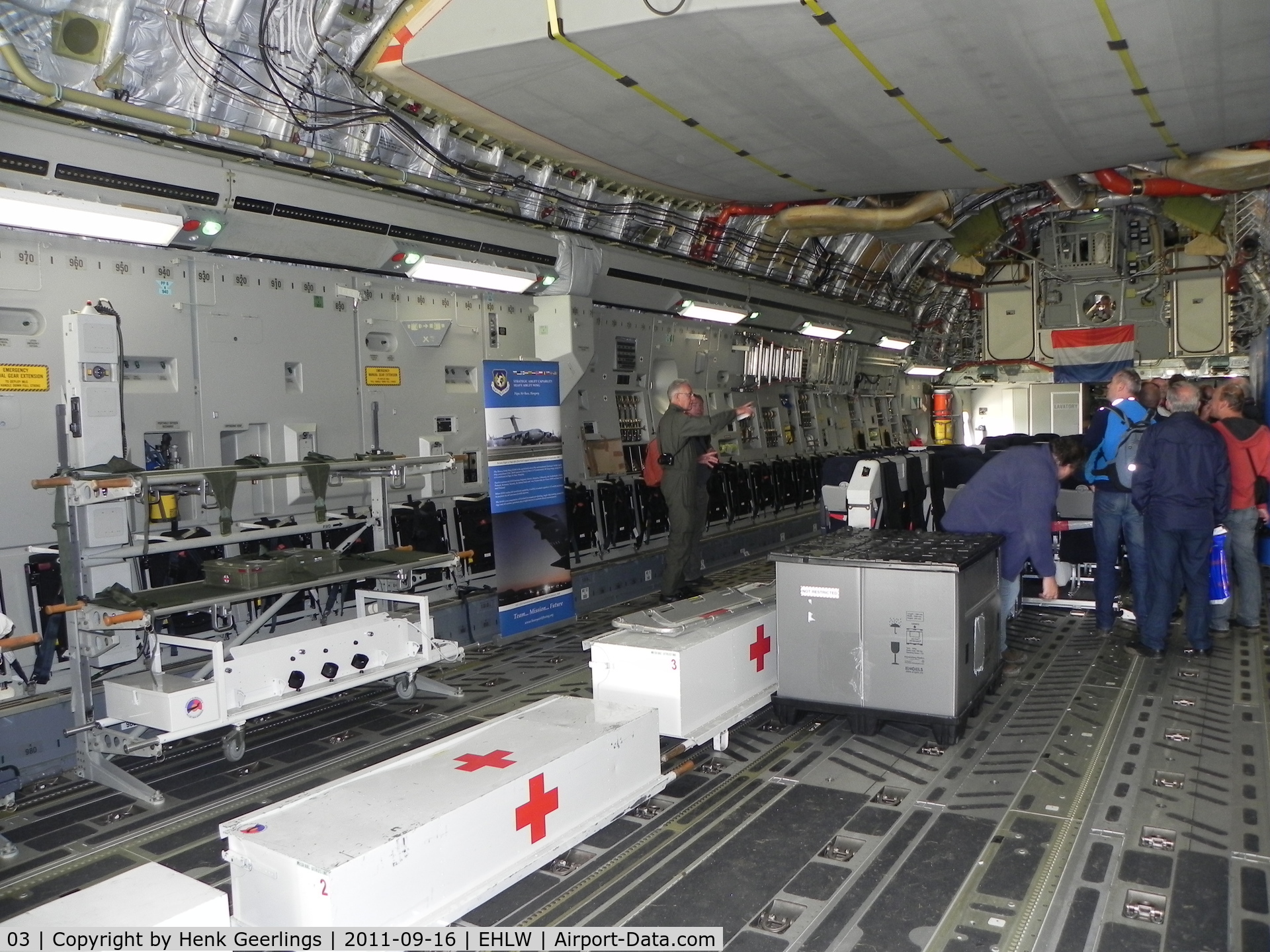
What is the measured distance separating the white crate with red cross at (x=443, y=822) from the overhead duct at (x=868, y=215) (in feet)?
25.1

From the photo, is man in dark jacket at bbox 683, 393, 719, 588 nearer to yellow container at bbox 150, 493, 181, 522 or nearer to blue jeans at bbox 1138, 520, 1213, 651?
blue jeans at bbox 1138, 520, 1213, 651

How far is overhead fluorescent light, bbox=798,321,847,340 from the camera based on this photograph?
1453 centimetres

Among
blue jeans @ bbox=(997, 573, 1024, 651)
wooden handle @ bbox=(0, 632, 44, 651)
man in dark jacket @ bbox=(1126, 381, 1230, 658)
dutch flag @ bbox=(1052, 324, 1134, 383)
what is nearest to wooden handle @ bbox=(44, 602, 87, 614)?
wooden handle @ bbox=(0, 632, 44, 651)

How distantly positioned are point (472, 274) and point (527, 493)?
6.35ft

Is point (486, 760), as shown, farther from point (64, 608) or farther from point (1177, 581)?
point (1177, 581)

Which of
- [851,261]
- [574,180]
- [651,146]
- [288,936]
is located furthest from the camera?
[851,261]

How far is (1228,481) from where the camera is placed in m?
6.86

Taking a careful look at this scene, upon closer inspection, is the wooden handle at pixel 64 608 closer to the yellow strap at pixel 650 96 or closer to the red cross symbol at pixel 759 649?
the red cross symbol at pixel 759 649

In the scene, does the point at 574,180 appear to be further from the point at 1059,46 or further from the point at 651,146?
the point at 1059,46

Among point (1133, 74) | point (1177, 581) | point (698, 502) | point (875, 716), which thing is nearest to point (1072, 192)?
point (1133, 74)

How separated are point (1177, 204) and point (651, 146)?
853 cm

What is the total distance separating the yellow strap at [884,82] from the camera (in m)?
5.13

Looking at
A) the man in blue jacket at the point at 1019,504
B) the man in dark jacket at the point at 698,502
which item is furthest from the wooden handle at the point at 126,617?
the man in dark jacket at the point at 698,502

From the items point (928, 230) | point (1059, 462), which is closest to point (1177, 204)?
point (928, 230)
